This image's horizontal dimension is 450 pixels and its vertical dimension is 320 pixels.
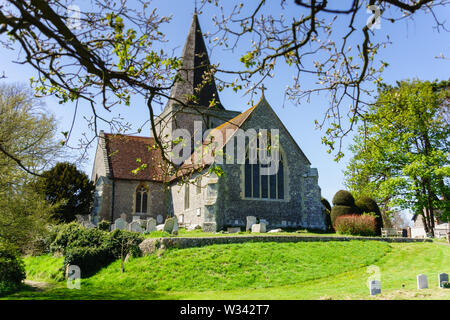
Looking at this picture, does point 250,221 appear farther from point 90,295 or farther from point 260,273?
point 90,295

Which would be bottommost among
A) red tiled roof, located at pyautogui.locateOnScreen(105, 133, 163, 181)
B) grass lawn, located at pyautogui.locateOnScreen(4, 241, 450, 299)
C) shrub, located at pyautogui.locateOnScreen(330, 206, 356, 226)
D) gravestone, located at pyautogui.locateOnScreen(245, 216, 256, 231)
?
Result: grass lawn, located at pyautogui.locateOnScreen(4, 241, 450, 299)

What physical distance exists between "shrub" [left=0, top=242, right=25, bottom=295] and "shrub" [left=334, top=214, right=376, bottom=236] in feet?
50.8

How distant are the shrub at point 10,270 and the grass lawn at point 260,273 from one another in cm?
71

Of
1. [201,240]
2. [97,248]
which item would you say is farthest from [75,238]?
[201,240]

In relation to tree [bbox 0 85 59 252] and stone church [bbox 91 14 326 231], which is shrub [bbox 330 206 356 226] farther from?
tree [bbox 0 85 59 252]

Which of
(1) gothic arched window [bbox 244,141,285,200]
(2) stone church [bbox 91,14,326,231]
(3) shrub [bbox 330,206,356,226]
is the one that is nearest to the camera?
(2) stone church [bbox 91,14,326,231]

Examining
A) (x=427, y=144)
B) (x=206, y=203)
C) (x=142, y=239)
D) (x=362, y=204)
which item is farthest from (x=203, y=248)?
(x=427, y=144)

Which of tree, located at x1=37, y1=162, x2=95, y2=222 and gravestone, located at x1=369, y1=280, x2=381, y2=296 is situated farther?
tree, located at x1=37, y1=162, x2=95, y2=222


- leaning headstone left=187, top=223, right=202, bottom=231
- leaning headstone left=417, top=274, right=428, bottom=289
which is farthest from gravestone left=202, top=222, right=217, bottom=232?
leaning headstone left=417, top=274, right=428, bottom=289

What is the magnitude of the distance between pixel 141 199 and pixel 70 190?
4.56 m

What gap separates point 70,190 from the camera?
25.7 meters

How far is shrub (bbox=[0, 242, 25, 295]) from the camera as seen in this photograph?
1366 cm
